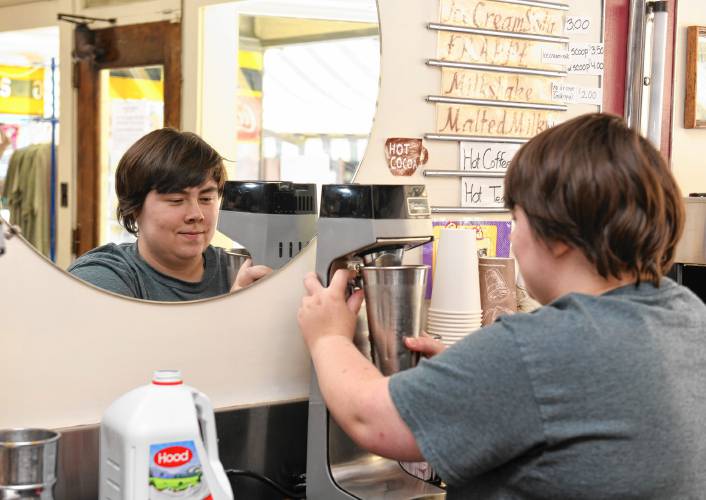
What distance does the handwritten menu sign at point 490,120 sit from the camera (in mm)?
1890

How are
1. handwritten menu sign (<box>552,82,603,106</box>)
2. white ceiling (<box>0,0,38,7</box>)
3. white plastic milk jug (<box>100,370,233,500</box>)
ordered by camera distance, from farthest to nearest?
handwritten menu sign (<box>552,82,603,106</box>) → white ceiling (<box>0,0,38,7</box>) → white plastic milk jug (<box>100,370,233,500</box>)

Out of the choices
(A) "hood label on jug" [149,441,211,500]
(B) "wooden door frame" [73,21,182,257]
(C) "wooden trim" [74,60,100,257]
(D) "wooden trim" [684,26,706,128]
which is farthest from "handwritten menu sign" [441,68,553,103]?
(A) "hood label on jug" [149,441,211,500]

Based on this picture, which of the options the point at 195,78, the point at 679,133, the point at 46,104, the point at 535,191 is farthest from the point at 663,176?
the point at 679,133

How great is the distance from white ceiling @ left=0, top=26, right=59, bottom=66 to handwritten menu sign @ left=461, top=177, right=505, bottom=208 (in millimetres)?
873

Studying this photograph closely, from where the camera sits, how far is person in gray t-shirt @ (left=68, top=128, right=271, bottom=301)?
1.45 meters

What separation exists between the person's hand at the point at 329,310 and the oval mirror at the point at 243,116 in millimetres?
185

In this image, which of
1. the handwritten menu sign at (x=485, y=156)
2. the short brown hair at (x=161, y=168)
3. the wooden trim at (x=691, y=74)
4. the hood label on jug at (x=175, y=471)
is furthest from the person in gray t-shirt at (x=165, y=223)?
the wooden trim at (x=691, y=74)

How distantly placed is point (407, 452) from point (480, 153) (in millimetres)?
910

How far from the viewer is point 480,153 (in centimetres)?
195

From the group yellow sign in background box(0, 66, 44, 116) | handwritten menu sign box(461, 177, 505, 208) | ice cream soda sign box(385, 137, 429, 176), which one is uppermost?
yellow sign in background box(0, 66, 44, 116)

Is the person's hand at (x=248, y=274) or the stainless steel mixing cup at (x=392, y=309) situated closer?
the stainless steel mixing cup at (x=392, y=309)

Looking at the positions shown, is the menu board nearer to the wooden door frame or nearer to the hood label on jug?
the wooden door frame

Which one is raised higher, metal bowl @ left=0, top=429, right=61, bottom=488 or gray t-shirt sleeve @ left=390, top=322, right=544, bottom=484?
gray t-shirt sleeve @ left=390, top=322, right=544, bottom=484

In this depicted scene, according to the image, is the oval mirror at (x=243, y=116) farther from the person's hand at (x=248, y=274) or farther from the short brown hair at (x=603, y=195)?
the short brown hair at (x=603, y=195)
